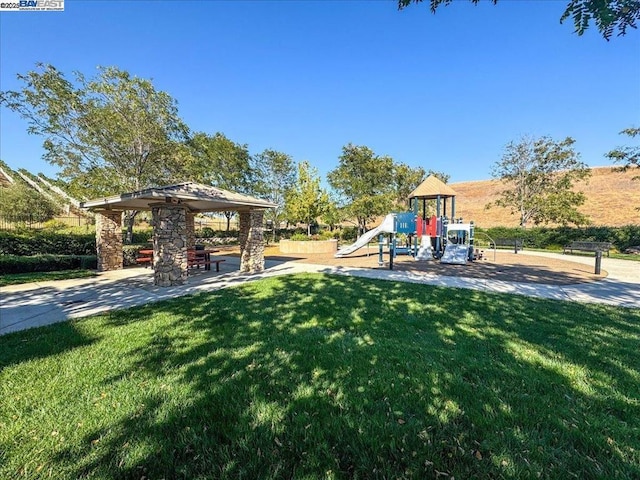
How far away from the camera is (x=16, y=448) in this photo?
81.5 inches

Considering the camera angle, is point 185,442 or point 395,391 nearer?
point 185,442

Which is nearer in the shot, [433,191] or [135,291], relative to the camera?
[135,291]

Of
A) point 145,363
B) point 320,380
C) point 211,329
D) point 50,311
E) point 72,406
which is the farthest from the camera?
point 50,311

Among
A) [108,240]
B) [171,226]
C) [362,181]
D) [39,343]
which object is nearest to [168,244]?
[171,226]

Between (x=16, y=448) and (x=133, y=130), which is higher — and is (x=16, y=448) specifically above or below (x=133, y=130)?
below

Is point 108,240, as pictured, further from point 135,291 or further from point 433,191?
point 433,191

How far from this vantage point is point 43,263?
34.1 ft

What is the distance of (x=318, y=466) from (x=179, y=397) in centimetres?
152

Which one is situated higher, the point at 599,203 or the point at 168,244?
the point at 599,203

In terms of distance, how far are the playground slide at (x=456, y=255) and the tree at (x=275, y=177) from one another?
18.0 m

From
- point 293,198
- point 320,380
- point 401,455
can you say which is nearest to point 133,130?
point 293,198

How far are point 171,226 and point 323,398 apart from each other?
728 cm

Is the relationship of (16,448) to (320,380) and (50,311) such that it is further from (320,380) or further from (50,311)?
(50,311)

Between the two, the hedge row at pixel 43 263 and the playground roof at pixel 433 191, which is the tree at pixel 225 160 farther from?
the playground roof at pixel 433 191
